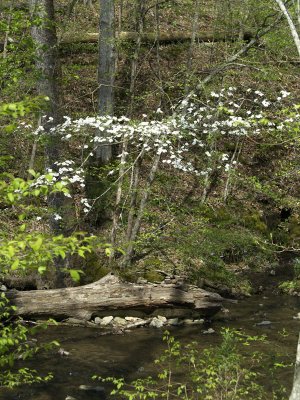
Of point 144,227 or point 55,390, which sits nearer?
point 55,390

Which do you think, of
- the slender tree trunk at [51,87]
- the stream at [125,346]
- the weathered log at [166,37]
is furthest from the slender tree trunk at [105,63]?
the stream at [125,346]

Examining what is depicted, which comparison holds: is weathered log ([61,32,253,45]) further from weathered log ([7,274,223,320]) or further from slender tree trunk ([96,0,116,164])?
weathered log ([7,274,223,320])

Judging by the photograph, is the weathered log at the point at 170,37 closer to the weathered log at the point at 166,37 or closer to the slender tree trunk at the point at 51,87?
the weathered log at the point at 166,37

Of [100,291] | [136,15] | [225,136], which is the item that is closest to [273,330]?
[100,291]

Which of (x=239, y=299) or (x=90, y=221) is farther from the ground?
(x=90, y=221)

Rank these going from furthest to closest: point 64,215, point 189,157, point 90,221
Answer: point 189,157 < point 90,221 < point 64,215

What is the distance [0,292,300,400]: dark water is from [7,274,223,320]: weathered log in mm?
429

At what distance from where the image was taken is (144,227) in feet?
52.5

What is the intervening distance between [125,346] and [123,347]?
8cm

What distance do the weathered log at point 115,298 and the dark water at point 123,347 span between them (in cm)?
43

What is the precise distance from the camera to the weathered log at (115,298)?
11281mm

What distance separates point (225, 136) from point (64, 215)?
10.0m

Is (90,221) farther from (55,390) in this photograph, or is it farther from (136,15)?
(55,390)

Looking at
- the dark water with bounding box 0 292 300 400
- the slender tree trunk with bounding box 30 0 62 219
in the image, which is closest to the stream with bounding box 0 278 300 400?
the dark water with bounding box 0 292 300 400
